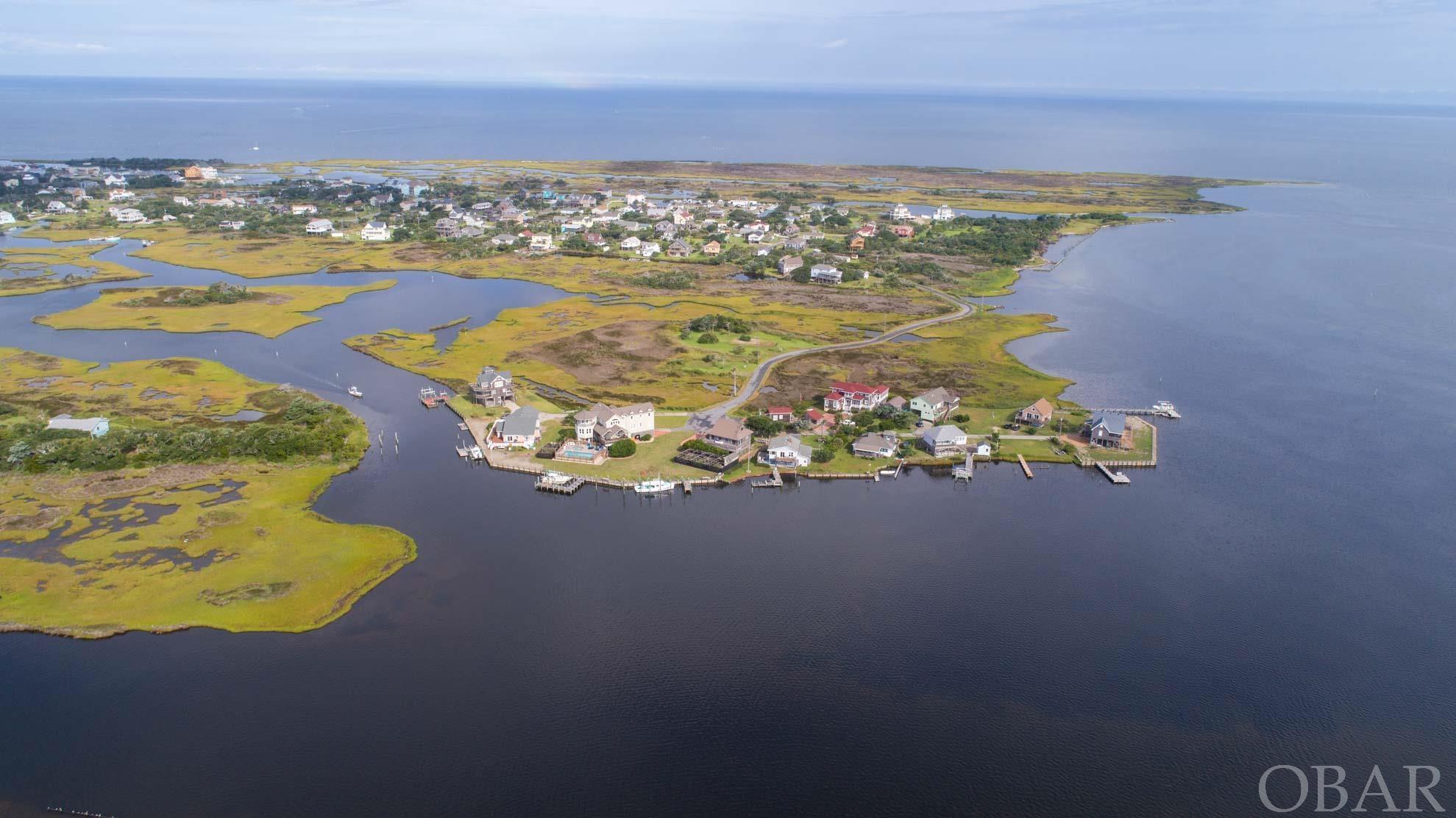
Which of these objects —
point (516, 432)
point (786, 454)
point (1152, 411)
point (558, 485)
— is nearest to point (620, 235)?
point (516, 432)

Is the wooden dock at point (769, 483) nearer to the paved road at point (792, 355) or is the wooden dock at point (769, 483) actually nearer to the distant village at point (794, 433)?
the distant village at point (794, 433)

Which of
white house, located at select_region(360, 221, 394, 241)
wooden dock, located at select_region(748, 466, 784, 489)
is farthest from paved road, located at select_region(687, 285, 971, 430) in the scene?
white house, located at select_region(360, 221, 394, 241)

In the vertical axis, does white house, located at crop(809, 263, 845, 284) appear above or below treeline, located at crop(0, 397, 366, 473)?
above

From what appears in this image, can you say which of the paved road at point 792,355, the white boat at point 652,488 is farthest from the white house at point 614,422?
the white boat at point 652,488

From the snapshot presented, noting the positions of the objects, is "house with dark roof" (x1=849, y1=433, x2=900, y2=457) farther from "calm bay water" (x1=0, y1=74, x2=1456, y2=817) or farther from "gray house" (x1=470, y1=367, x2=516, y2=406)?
"gray house" (x1=470, y1=367, x2=516, y2=406)

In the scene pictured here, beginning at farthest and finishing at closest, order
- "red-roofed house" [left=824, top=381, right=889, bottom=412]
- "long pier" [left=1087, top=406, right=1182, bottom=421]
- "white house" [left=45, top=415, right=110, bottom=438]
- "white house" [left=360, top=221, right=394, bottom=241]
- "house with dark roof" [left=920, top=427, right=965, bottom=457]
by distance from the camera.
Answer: "white house" [left=360, top=221, right=394, bottom=241] → "long pier" [left=1087, top=406, right=1182, bottom=421] → "red-roofed house" [left=824, top=381, right=889, bottom=412] → "white house" [left=45, top=415, right=110, bottom=438] → "house with dark roof" [left=920, top=427, right=965, bottom=457]

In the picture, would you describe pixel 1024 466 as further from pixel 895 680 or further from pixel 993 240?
pixel 993 240

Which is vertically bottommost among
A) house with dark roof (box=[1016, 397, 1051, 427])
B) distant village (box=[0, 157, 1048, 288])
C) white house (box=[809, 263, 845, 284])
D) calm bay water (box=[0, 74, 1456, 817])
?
calm bay water (box=[0, 74, 1456, 817])

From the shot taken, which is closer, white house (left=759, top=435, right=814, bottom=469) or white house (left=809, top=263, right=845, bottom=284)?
white house (left=759, top=435, right=814, bottom=469)

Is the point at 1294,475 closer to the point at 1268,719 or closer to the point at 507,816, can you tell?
the point at 1268,719
